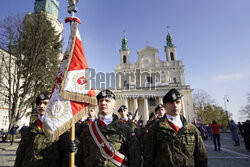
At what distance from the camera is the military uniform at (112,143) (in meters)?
2.15

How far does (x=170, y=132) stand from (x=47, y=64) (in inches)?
710

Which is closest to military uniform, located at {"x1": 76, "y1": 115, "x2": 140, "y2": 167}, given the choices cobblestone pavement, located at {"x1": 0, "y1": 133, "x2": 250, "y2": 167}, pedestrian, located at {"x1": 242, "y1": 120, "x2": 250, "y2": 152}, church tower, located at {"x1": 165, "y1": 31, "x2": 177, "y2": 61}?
cobblestone pavement, located at {"x1": 0, "y1": 133, "x2": 250, "y2": 167}

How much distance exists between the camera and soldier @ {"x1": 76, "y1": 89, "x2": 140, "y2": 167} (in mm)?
2172

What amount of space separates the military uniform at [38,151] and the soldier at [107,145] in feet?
1.50

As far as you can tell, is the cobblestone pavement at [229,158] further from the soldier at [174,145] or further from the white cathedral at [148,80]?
the white cathedral at [148,80]

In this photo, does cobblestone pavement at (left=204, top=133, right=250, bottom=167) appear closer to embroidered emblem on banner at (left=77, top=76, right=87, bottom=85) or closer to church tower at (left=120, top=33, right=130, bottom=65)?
embroidered emblem on banner at (left=77, top=76, right=87, bottom=85)

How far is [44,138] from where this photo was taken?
2693mm

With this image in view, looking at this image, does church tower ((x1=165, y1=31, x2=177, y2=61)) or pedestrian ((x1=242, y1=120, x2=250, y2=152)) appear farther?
church tower ((x1=165, y1=31, x2=177, y2=61))

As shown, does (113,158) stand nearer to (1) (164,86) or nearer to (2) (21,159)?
(2) (21,159)

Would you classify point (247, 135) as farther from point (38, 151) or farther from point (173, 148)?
point (38, 151)

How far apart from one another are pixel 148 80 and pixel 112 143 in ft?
149

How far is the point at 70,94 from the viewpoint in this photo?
2.51 m

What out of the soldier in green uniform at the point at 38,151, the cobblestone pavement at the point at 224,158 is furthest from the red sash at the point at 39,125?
the cobblestone pavement at the point at 224,158

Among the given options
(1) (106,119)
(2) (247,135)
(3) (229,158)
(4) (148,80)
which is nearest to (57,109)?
(1) (106,119)
